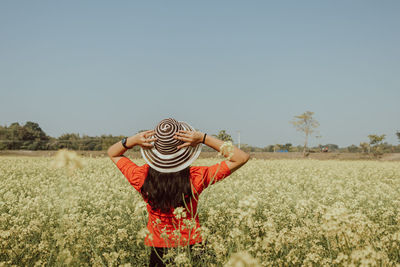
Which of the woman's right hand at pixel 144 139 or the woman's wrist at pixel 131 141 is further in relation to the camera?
the woman's wrist at pixel 131 141

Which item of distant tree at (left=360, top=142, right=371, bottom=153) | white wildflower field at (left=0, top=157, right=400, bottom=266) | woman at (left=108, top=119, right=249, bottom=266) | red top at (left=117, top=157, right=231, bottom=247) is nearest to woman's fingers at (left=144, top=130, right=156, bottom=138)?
woman at (left=108, top=119, right=249, bottom=266)

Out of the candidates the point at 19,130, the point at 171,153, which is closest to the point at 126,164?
the point at 171,153

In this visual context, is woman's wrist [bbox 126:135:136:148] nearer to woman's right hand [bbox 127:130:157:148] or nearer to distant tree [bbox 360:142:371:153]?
woman's right hand [bbox 127:130:157:148]

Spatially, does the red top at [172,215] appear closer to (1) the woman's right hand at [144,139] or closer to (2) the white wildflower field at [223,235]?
(2) the white wildflower field at [223,235]

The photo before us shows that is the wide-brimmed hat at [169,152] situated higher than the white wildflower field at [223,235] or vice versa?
the wide-brimmed hat at [169,152]

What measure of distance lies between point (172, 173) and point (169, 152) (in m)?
0.24

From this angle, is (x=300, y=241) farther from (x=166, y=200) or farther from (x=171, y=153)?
(x=171, y=153)

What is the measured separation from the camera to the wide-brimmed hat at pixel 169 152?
88.4 inches

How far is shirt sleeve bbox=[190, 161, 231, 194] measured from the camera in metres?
2.48

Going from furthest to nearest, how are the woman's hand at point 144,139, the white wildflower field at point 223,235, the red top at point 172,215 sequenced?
1. the red top at point 172,215
2. the woman's hand at point 144,139
3. the white wildflower field at point 223,235

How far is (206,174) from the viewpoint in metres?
2.55

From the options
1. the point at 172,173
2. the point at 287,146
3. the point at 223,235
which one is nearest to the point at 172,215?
the point at 172,173

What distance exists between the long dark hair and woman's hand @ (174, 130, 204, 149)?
30 cm

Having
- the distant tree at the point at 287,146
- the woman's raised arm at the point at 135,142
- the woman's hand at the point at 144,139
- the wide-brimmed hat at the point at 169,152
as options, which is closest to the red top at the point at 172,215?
the woman's raised arm at the point at 135,142
